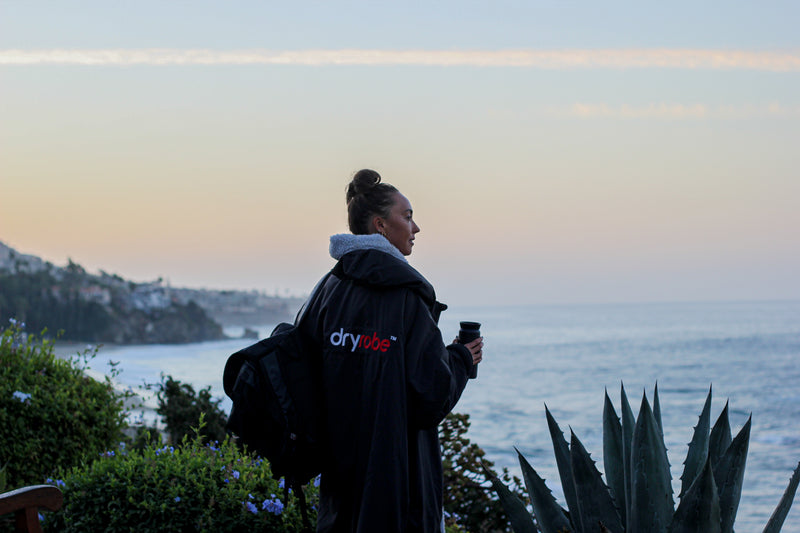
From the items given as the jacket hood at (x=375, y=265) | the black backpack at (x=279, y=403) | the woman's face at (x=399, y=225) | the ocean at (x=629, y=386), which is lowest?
the ocean at (x=629, y=386)

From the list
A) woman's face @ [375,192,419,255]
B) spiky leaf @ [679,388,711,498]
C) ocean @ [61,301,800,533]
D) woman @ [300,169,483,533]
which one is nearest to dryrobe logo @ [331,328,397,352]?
woman @ [300,169,483,533]

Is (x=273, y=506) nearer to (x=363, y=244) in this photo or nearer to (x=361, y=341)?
(x=361, y=341)

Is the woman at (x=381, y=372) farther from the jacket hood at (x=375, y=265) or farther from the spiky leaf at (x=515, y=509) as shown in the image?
the spiky leaf at (x=515, y=509)

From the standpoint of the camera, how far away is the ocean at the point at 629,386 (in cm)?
1828

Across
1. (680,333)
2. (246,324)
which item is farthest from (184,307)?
(680,333)

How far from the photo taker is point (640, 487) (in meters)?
3.44

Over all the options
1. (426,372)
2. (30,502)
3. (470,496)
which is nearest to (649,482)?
(426,372)

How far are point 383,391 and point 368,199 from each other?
0.79 metres

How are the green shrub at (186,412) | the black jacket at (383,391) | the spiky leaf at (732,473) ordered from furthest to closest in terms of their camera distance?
the green shrub at (186,412)
the spiky leaf at (732,473)
the black jacket at (383,391)

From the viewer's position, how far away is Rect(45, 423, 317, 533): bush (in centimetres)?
381

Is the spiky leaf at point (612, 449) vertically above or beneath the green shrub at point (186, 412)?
above

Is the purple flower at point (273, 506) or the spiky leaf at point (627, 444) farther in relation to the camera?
the purple flower at point (273, 506)

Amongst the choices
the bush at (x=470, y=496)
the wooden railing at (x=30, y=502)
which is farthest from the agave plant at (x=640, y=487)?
the wooden railing at (x=30, y=502)

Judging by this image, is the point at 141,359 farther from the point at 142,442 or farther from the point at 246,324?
the point at 246,324
